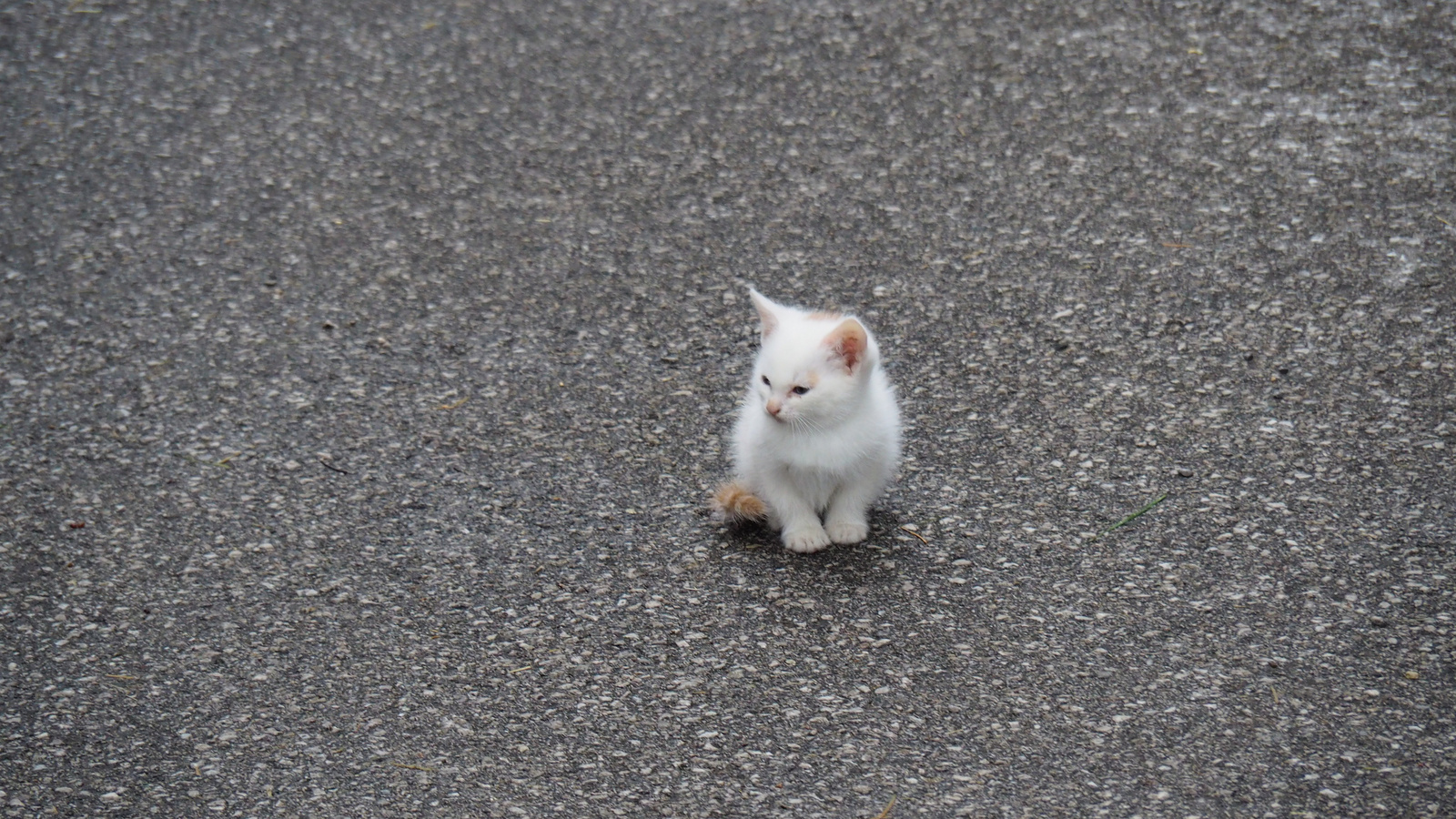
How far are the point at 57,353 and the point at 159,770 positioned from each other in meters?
2.34

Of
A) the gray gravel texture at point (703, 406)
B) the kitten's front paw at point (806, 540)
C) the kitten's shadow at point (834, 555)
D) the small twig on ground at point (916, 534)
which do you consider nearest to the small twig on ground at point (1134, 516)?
the gray gravel texture at point (703, 406)

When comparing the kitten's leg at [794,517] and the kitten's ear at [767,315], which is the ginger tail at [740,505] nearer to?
the kitten's leg at [794,517]

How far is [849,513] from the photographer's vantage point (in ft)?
12.3

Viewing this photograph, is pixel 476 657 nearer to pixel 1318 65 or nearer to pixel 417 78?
pixel 417 78

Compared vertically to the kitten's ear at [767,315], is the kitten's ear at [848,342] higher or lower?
higher

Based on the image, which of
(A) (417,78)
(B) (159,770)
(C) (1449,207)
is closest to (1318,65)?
(C) (1449,207)

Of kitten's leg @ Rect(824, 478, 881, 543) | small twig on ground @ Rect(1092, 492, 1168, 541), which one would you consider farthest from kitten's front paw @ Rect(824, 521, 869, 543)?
small twig on ground @ Rect(1092, 492, 1168, 541)

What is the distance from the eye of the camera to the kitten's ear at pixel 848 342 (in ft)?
11.2

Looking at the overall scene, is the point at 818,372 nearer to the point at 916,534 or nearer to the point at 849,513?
the point at 849,513

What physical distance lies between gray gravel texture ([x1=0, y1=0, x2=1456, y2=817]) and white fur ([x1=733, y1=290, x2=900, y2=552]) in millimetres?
145

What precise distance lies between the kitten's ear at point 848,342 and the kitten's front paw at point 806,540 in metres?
0.52

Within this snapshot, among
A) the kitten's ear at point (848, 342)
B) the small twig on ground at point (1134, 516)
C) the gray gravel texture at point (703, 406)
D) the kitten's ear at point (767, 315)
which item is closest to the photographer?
the gray gravel texture at point (703, 406)

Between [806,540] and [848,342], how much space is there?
626mm

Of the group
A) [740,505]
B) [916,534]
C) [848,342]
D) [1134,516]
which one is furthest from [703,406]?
[1134,516]
